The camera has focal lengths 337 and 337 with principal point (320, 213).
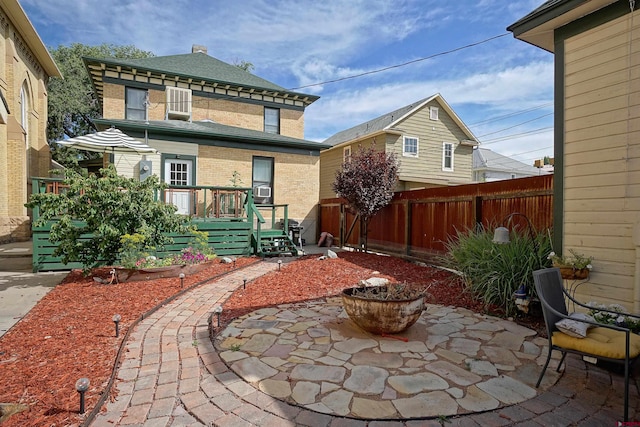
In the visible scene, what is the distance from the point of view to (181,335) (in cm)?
388

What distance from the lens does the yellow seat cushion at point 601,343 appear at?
256 cm

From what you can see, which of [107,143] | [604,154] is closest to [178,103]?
[107,143]

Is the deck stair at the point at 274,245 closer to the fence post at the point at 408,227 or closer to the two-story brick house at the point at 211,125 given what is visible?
the two-story brick house at the point at 211,125

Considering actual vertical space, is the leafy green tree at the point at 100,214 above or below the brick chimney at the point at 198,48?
below

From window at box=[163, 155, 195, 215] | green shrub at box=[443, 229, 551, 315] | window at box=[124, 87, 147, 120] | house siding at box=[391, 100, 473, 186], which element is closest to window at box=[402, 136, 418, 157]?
house siding at box=[391, 100, 473, 186]

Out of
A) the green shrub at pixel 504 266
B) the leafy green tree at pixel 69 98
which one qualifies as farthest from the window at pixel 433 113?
the leafy green tree at pixel 69 98

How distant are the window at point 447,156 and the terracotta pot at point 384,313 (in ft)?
53.3

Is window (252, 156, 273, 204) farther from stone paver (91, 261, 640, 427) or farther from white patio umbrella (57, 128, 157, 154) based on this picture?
stone paver (91, 261, 640, 427)

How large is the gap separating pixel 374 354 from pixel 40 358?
3212 millimetres

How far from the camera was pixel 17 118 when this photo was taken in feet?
42.0

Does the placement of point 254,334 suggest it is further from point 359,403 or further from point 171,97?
point 171,97

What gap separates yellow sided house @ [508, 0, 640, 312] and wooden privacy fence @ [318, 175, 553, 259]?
4.41 feet

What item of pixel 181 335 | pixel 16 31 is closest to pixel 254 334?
pixel 181 335

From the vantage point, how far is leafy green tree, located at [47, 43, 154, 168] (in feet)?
73.5
